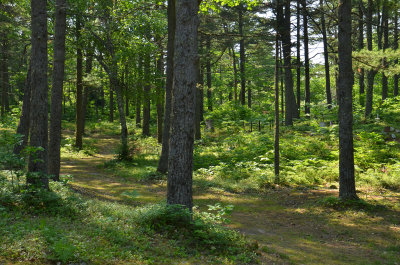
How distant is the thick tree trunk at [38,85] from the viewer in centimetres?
721

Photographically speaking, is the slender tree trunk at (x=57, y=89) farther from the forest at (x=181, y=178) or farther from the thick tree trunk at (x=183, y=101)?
Answer: the thick tree trunk at (x=183, y=101)

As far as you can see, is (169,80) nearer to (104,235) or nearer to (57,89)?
(57,89)

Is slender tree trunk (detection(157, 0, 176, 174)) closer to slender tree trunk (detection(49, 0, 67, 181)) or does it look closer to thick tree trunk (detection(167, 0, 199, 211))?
slender tree trunk (detection(49, 0, 67, 181))

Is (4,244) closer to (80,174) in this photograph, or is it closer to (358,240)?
(358,240)

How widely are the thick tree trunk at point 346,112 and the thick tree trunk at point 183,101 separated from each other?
218 inches

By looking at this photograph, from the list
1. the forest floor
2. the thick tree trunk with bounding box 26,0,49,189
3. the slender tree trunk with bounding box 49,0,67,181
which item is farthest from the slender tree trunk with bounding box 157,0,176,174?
the thick tree trunk with bounding box 26,0,49,189

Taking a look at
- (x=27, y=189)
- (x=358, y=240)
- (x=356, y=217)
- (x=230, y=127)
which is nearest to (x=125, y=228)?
(x=27, y=189)

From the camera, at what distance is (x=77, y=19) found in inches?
682

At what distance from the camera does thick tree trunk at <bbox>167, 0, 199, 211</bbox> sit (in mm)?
6191

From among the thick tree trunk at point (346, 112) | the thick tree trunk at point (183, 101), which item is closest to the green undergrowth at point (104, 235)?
the thick tree trunk at point (183, 101)

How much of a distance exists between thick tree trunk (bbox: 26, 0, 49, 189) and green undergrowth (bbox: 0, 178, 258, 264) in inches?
30.5

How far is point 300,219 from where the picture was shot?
868cm

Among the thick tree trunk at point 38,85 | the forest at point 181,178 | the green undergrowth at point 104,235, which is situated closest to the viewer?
the green undergrowth at point 104,235

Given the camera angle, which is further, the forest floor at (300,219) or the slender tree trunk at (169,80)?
the slender tree trunk at (169,80)
